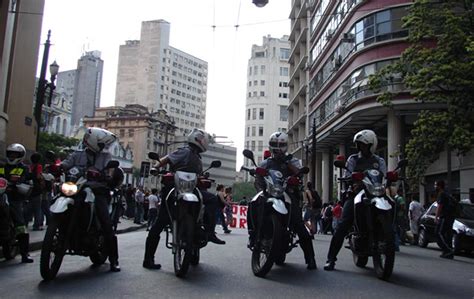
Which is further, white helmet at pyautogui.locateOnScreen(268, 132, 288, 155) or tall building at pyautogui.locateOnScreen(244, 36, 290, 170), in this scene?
tall building at pyautogui.locateOnScreen(244, 36, 290, 170)

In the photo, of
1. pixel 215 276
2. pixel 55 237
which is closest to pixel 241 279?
pixel 215 276

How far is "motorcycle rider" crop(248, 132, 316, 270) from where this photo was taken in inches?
264

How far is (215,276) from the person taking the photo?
6047 millimetres

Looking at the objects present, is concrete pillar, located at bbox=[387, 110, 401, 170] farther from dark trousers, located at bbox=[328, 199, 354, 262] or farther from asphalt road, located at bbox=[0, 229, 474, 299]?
dark trousers, located at bbox=[328, 199, 354, 262]

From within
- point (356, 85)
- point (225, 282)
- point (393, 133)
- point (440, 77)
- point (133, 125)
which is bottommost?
point (225, 282)

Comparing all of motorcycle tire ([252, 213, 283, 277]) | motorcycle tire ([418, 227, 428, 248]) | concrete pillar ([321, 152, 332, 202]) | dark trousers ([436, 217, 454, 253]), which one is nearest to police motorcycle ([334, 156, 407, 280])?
motorcycle tire ([252, 213, 283, 277])

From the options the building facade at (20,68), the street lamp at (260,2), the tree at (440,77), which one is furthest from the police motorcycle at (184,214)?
the tree at (440,77)

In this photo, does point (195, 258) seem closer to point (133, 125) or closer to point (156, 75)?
point (133, 125)

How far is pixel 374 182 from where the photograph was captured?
6266mm

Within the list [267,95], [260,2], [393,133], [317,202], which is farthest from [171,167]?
[267,95]

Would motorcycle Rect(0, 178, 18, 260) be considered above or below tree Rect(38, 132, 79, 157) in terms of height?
below

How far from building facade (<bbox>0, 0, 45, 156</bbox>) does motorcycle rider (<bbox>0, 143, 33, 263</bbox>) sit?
9015 millimetres

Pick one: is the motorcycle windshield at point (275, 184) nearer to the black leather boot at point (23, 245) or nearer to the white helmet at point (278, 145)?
the white helmet at point (278, 145)

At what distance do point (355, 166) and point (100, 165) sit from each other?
11.4 ft
